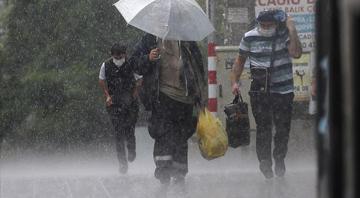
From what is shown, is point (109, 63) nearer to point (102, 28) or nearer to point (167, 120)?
point (167, 120)

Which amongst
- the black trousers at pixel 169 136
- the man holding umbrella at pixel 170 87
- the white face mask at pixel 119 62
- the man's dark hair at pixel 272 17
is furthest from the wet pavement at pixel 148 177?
the man's dark hair at pixel 272 17

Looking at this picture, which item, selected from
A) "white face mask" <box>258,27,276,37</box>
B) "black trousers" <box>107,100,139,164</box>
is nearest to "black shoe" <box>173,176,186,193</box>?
"white face mask" <box>258,27,276,37</box>

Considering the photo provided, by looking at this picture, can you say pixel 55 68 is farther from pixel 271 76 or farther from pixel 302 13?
pixel 271 76

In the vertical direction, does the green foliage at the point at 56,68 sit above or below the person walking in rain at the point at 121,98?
below

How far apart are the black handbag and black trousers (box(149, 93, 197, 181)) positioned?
78 centimetres

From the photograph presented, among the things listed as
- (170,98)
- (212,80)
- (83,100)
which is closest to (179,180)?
(170,98)

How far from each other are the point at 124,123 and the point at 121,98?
0.29 meters

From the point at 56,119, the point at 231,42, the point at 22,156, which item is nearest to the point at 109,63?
the point at 231,42

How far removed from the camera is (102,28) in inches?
616

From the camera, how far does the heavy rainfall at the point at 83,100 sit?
10422mm

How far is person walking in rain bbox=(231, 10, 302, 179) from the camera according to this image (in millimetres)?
8547

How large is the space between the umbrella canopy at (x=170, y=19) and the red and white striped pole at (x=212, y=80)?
2.60 m

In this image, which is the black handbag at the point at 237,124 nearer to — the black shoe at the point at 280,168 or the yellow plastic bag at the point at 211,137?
the black shoe at the point at 280,168

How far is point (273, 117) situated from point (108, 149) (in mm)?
6176
